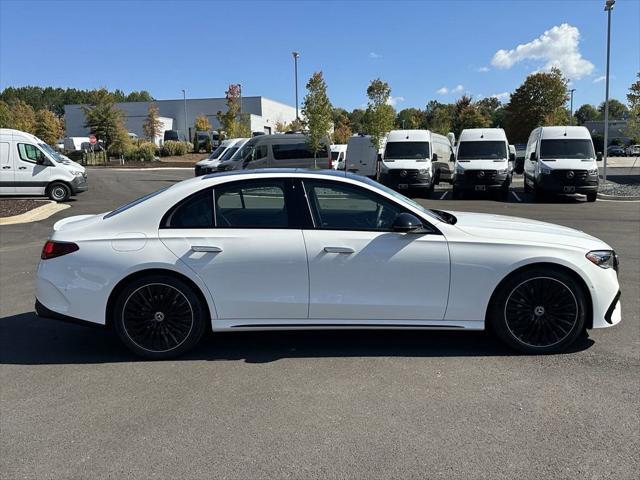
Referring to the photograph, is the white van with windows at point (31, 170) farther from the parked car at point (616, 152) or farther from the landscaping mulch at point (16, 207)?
the parked car at point (616, 152)

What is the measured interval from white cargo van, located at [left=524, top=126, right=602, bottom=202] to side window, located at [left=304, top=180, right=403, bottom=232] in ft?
52.5

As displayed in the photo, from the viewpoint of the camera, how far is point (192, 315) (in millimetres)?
4438

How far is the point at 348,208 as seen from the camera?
4605 mm

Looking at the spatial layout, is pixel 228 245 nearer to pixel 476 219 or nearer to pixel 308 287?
pixel 308 287

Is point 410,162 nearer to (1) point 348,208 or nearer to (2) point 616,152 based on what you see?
(1) point 348,208

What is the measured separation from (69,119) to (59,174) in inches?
2581

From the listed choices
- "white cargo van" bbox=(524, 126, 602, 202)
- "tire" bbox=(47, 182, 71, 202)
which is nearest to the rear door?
"tire" bbox=(47, 182, 71, 202)

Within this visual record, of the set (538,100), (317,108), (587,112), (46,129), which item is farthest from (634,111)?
(587,112)

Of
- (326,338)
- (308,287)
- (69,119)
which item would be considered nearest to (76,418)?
(308,287)

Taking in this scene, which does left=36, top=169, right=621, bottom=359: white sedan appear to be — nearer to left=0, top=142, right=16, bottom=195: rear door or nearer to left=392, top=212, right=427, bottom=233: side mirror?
left=392, top=212, right=427, bottom=233: side mirror

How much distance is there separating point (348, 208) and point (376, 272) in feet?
2.02

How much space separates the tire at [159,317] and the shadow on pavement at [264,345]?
186 mm

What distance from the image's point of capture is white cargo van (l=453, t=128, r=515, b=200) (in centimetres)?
1978

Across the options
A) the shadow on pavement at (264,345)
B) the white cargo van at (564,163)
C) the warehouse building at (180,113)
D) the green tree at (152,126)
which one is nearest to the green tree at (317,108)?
the white cargo van at (564,163)
